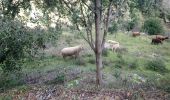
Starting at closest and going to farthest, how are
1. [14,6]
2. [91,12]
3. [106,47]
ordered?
[91,12] → [14,6] → [106,47]

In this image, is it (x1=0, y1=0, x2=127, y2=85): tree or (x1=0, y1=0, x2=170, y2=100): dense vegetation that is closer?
(x1=0, y1=0, x2=170, y2=100): dense vegetation

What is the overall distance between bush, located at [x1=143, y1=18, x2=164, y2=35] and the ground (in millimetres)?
4113

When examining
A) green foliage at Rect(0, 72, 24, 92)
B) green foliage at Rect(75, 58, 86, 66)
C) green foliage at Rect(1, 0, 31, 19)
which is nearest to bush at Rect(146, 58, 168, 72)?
green foliage at Rect(75, 58, 86, 66)

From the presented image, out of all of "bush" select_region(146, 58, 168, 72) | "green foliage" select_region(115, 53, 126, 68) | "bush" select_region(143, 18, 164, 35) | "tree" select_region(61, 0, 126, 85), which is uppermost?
"tree" select_region(61, 0, 126, 85)

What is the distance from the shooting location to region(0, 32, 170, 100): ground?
1375cm

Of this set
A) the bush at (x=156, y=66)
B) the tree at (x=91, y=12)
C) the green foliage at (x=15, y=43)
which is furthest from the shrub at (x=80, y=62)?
the green foliage at (x=15, y=43)

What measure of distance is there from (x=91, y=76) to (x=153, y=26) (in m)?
25.4

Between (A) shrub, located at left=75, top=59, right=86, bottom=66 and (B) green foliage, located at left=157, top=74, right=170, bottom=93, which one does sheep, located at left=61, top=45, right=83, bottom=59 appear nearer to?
(A) shrub, located at left=75, top=59, right=86, bottom=66

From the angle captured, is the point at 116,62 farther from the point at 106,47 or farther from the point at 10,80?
the point at 10,80

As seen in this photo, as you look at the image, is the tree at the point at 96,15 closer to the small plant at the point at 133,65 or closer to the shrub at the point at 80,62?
the shrub at the point at 80,62

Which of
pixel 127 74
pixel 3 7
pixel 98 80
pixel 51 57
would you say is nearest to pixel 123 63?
pixel 127 74

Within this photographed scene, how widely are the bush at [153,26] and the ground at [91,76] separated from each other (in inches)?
162

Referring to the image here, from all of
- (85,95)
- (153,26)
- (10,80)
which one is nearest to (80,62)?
(10,80)

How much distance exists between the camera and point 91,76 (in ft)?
76.8
